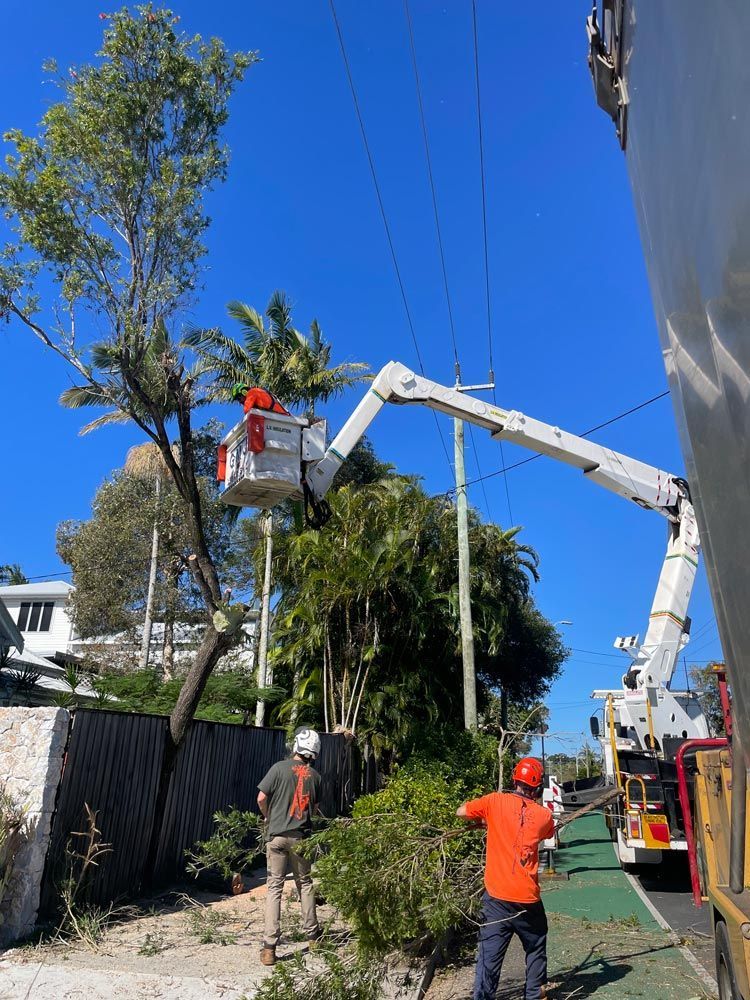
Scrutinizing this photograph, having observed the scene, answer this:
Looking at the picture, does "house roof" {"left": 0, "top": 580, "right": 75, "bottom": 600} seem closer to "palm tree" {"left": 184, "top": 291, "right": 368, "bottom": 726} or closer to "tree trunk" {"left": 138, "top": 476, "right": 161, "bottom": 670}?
"tree trunk" {"left": 138, "top": 476, "right": 161, "bottom": 670}

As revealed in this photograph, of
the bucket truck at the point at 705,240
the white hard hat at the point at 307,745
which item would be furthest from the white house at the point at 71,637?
the bucket truck at the point at 705,240

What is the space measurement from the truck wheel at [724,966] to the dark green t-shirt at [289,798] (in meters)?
3.74

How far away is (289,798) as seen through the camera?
23.5 feet

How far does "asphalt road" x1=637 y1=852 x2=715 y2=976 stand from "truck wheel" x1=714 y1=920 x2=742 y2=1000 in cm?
192

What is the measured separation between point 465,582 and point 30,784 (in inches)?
406

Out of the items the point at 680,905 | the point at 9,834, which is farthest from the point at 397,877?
the point at 680,905

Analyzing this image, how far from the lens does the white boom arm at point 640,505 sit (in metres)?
10.8

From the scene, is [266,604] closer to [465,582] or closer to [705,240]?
[465,582]

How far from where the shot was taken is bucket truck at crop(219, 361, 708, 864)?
9.62 meters

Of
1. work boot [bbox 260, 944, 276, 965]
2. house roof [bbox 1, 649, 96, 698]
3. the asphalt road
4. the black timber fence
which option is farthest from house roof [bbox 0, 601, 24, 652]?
the asphalt road

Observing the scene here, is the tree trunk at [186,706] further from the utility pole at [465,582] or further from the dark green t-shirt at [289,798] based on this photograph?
the utility pole at [465,582]

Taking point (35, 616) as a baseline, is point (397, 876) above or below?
below

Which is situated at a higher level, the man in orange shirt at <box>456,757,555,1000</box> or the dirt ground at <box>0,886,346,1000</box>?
the man in orange shirt at <box>456,757,555,1000</box>

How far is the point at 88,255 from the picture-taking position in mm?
9406
